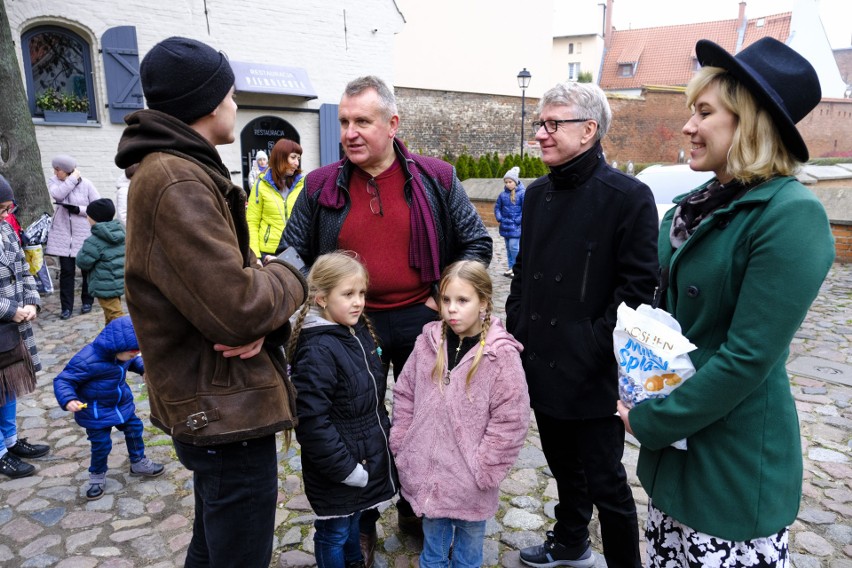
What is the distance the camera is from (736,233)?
1.66m

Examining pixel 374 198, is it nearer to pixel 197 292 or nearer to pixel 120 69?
pixel 197 292

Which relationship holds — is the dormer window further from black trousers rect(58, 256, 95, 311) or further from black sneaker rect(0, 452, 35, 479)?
black sneaker rect(0, 452, 35, 479)

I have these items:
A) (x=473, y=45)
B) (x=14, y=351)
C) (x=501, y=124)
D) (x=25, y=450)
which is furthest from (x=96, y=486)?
(x=473, y=45)

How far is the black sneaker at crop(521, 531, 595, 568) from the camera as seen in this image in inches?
112

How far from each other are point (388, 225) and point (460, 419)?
0.94m

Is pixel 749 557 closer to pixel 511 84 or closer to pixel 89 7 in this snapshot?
pixel 89 7

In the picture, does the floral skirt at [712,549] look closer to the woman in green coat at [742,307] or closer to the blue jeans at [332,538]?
the woman in green coat at [742,307]

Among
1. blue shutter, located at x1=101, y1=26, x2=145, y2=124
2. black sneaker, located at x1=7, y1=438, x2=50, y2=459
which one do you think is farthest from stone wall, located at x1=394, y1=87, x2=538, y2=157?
black sneaker, located at x1=7, y1=438, x2=50, y2=459

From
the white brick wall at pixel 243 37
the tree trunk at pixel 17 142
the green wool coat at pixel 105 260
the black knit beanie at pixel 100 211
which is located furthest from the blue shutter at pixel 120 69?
the green wool coat at pixel 105 260

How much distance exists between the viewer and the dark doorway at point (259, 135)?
50.7 feet

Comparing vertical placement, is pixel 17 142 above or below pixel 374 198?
above

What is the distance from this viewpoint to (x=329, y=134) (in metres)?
16.3

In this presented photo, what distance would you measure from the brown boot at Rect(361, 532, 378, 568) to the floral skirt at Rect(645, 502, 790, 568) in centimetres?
140

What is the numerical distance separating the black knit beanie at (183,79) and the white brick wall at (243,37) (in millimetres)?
12723
